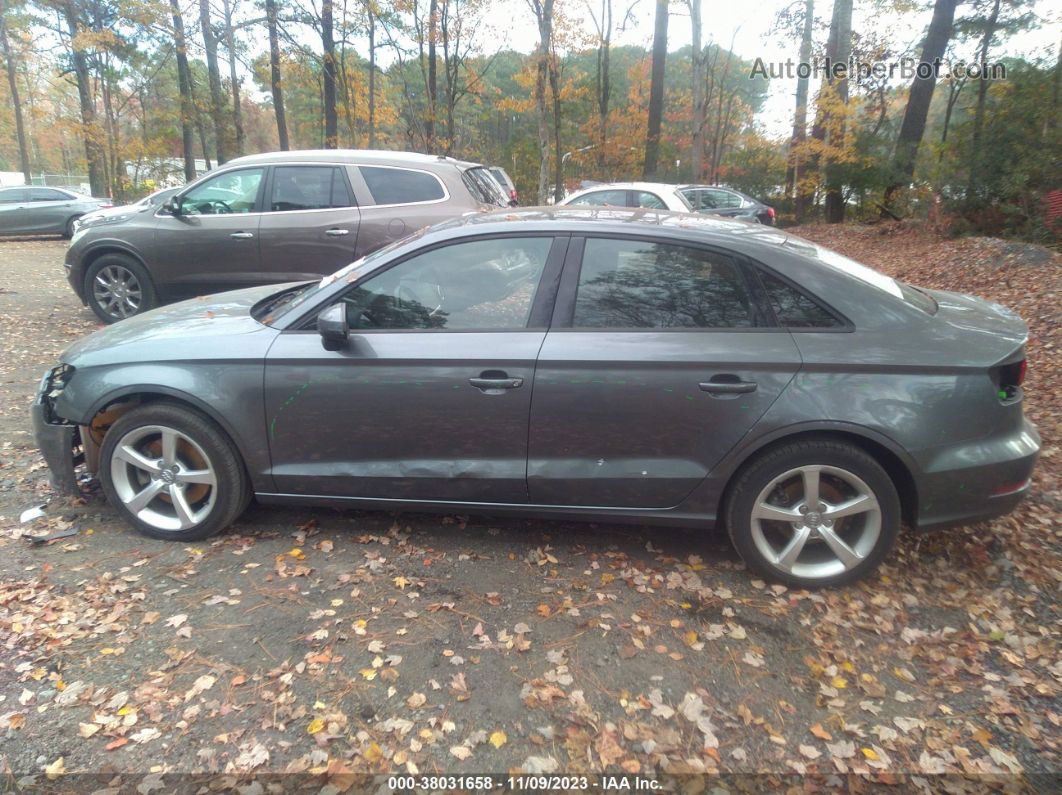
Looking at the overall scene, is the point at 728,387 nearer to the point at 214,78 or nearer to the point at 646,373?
the point at 646,373

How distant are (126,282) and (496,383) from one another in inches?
252

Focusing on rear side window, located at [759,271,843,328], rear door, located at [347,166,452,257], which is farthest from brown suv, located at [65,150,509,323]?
rear side window, located at [759,271,843,328]

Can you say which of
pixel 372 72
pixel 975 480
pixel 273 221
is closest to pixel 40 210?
pixel 372 72

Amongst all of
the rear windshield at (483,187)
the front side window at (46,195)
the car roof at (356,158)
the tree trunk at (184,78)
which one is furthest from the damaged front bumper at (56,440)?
the tree trunk at (184,78)

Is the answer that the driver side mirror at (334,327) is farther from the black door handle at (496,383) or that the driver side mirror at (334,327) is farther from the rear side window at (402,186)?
the rear side window at (402,186)

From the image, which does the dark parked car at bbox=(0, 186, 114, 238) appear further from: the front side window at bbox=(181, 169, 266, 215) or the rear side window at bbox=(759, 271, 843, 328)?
the rear side window at bbox=(759, 271, 843, 328)

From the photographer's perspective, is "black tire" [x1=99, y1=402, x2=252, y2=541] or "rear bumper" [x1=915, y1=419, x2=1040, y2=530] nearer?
"rear bumper" [x1=915, y1=419, x2=1040, y2=530]

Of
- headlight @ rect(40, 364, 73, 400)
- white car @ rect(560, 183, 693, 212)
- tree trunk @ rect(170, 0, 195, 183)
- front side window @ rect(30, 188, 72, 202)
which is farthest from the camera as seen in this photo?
tree trunk @ rect(170, 0, 195, 183)

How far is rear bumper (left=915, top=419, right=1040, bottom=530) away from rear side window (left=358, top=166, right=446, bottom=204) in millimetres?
5715

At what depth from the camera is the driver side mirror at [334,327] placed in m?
3.20

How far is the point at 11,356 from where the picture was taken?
6773 mm

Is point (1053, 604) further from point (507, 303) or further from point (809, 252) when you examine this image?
point (507, 303)

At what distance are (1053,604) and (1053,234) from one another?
9256mm

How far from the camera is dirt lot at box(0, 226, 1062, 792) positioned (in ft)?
7.87
